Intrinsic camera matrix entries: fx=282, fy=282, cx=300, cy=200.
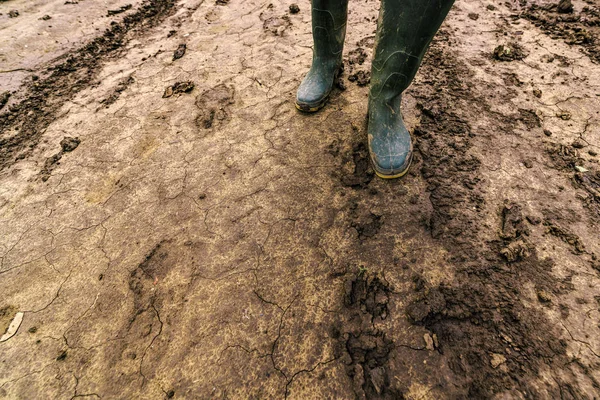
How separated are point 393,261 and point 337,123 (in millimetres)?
936

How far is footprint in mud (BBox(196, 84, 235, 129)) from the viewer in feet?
6.27

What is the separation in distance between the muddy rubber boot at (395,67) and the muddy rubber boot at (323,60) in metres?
0.44

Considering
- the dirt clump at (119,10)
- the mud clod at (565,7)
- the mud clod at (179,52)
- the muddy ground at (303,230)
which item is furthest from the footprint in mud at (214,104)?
the mud clod at (565,7)

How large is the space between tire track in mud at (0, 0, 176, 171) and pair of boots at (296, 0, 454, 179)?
1867 millimetres

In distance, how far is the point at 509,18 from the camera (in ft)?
8.11

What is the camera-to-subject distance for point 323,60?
1807 millimetres

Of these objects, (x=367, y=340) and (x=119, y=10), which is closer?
(x=367, y=340)

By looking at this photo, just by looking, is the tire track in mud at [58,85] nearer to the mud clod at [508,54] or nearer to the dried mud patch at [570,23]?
the mud clod at [508,54]

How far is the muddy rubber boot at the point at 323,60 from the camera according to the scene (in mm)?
1613

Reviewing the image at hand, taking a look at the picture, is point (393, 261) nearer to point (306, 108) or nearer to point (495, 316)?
point (495, 316)

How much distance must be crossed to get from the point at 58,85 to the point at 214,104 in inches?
56.2

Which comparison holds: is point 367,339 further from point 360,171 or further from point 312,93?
point 312,93

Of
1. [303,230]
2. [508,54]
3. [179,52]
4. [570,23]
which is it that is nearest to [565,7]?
[570,23]

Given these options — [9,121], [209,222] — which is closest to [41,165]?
[9,121]
